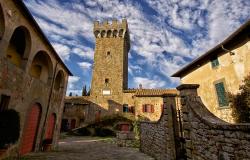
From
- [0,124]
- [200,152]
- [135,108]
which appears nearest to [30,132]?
[0,124]

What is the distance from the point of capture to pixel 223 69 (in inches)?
425

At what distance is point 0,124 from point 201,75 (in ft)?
41.6

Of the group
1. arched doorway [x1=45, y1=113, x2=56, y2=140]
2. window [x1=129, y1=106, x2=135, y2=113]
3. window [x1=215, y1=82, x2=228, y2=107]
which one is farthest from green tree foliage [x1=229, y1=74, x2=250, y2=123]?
window [x1=129, y1=106, x2=135, y2=113]

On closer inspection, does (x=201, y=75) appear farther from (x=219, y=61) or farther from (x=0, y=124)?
(x=0, y=124)

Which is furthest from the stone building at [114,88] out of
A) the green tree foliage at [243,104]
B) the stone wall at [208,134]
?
the stone wall at [208,134]

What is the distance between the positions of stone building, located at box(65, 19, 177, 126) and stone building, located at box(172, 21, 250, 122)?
12.7 meters

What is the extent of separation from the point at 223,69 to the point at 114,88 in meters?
20.3

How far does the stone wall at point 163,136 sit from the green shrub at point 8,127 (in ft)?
19.6

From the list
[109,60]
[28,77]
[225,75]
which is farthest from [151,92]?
[28,77]

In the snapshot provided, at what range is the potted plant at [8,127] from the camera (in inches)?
238

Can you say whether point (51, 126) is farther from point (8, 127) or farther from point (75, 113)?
point (75, 113)

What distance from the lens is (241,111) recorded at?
8883 mm

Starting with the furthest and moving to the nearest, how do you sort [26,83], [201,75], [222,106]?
[201,75]
[222,106]
[26,83]

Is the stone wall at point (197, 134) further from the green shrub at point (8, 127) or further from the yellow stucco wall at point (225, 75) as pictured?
the green shrub at point (8, 127)
